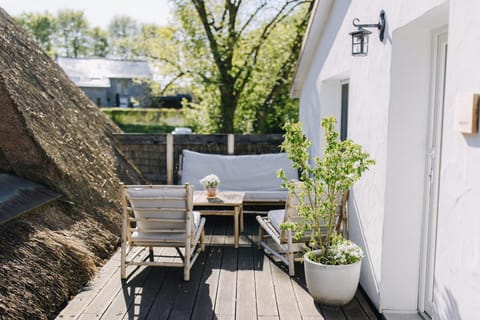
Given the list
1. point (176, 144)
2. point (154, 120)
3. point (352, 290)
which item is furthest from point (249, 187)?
point (154, 120)

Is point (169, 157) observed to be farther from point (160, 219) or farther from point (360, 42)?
point (360, 42)

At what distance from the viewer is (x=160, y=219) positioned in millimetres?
4434

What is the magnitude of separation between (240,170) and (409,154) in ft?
13.7

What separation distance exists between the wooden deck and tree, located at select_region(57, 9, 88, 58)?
39.8 m

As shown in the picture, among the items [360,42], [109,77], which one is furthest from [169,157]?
[109,77]

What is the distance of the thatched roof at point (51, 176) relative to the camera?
3.71 metres

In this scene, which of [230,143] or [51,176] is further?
[230,143]

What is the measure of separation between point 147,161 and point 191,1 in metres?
6.93

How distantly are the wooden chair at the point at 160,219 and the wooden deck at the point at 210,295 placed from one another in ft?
0.67

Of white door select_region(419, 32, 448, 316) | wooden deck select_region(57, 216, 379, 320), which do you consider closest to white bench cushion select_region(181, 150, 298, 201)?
wooden deck select_region(57, 216, 379, 320)

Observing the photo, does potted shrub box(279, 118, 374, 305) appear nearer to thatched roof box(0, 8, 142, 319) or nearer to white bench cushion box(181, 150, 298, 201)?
thatched roof box(0, 8, 142, 319)

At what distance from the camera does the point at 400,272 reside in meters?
3.55

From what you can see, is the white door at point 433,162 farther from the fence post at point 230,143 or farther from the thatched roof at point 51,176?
the fence post at point 230,143

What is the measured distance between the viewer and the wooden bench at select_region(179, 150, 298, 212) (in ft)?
24.0
